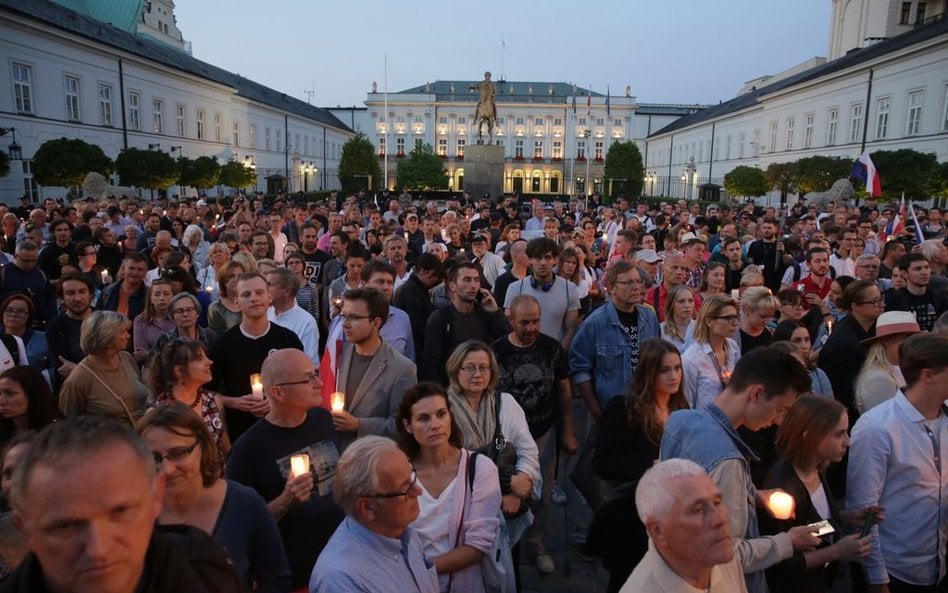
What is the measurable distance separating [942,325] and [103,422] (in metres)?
5.36

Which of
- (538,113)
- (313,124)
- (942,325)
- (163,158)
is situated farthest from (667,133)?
(942,325)

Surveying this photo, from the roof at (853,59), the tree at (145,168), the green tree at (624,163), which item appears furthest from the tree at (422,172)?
the tree at (145,168)

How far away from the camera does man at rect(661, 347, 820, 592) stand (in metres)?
2.56

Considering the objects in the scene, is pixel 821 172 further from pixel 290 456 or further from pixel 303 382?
pixel 290 456

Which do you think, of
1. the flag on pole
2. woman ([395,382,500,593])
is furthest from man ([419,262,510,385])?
the flag on pole

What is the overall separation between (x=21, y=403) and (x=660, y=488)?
3.40 meters

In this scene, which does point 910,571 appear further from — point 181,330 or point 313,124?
point 313,124

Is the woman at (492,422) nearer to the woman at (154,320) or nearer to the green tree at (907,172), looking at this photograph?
the woman at (154,320)

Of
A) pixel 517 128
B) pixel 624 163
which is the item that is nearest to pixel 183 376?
pixel 624 163

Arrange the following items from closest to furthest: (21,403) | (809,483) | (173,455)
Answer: (173,455)
(809,483)
(21,403)

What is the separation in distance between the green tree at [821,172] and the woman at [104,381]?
95.7 feet

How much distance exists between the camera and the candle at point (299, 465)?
9.35 feet

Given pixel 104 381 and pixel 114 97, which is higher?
pixel 114 97

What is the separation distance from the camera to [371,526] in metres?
2.35
